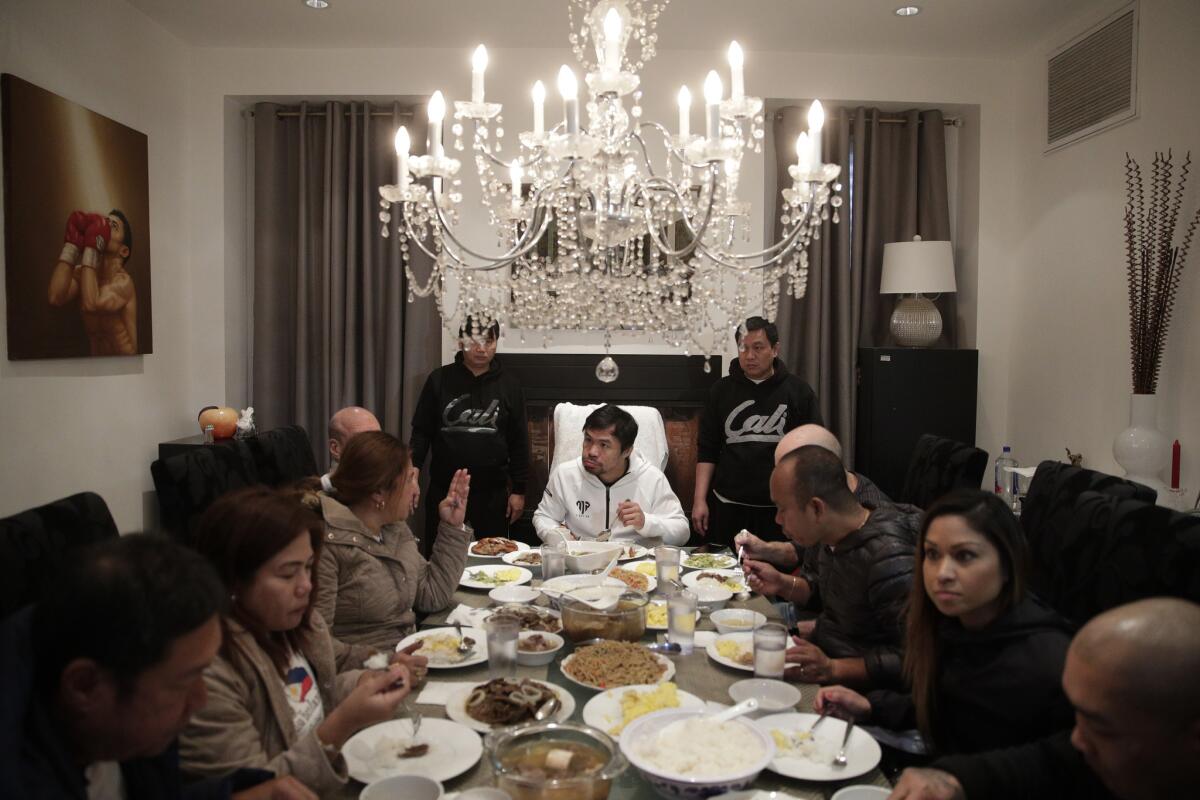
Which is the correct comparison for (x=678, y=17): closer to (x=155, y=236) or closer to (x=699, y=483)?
(x=699, y=483)

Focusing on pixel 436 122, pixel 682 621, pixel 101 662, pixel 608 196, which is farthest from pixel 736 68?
pixel 101 662

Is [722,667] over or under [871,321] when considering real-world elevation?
under

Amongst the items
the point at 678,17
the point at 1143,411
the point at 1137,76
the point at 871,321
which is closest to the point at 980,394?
the point at 871,321

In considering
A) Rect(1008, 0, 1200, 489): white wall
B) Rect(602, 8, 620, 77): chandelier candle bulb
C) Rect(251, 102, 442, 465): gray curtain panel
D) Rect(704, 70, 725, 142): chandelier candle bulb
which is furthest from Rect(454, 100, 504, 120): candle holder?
Rect(1008, 0, 1200, 489): white wall

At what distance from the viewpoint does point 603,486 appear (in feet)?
10.4

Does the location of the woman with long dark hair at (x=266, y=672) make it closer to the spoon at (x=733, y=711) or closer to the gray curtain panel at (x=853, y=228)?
the spoon at (x=733, y=711)

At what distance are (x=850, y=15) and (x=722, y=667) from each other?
126 inches

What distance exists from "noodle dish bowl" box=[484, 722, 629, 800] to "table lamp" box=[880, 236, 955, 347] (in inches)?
138

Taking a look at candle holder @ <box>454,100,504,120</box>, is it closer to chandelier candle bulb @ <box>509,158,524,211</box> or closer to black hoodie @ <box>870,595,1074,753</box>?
chandelier candle bulb @ <box>509,158,524,211</box>

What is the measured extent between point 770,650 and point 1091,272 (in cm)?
299

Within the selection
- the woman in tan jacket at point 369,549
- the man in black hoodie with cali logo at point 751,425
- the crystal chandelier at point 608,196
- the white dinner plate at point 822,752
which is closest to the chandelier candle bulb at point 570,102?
the crystal chandelier at point 608,196

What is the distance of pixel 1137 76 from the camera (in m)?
3.35

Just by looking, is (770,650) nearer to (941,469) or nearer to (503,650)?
(503,650)

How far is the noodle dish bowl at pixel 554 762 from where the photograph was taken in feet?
3.71
